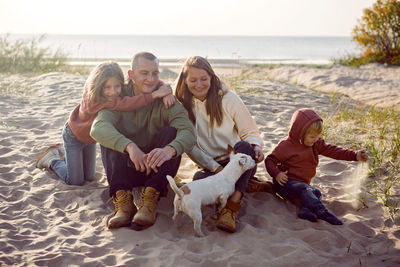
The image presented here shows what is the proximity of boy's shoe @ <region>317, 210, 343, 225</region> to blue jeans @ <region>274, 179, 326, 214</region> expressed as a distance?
0.09ft

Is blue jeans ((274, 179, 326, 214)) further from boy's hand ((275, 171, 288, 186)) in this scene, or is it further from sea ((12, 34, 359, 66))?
sea ((12, 34, 359, 66))

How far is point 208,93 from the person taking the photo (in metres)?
3.45

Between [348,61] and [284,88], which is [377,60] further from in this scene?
[284,88]

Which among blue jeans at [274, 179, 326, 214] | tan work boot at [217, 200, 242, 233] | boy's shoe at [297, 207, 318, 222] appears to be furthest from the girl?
boy's shoe at [297, 207, 318, 222]

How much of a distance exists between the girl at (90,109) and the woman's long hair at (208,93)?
0.23 metres

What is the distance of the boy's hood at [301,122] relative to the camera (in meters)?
3.17

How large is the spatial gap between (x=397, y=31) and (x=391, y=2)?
3.25 feet

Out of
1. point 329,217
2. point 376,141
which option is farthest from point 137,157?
point 376,141

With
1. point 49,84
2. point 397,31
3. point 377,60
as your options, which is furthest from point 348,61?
point 49,84

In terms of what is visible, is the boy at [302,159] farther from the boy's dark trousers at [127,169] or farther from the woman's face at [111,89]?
the woman's face at [111,89]

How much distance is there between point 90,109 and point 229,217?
1637 mm

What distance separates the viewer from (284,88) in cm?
847

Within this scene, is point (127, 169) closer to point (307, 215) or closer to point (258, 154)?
point (258, 154)

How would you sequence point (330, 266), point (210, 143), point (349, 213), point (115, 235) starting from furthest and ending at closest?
point (210, 143), point (349, 213), point (115, 235), point (330, 266)
